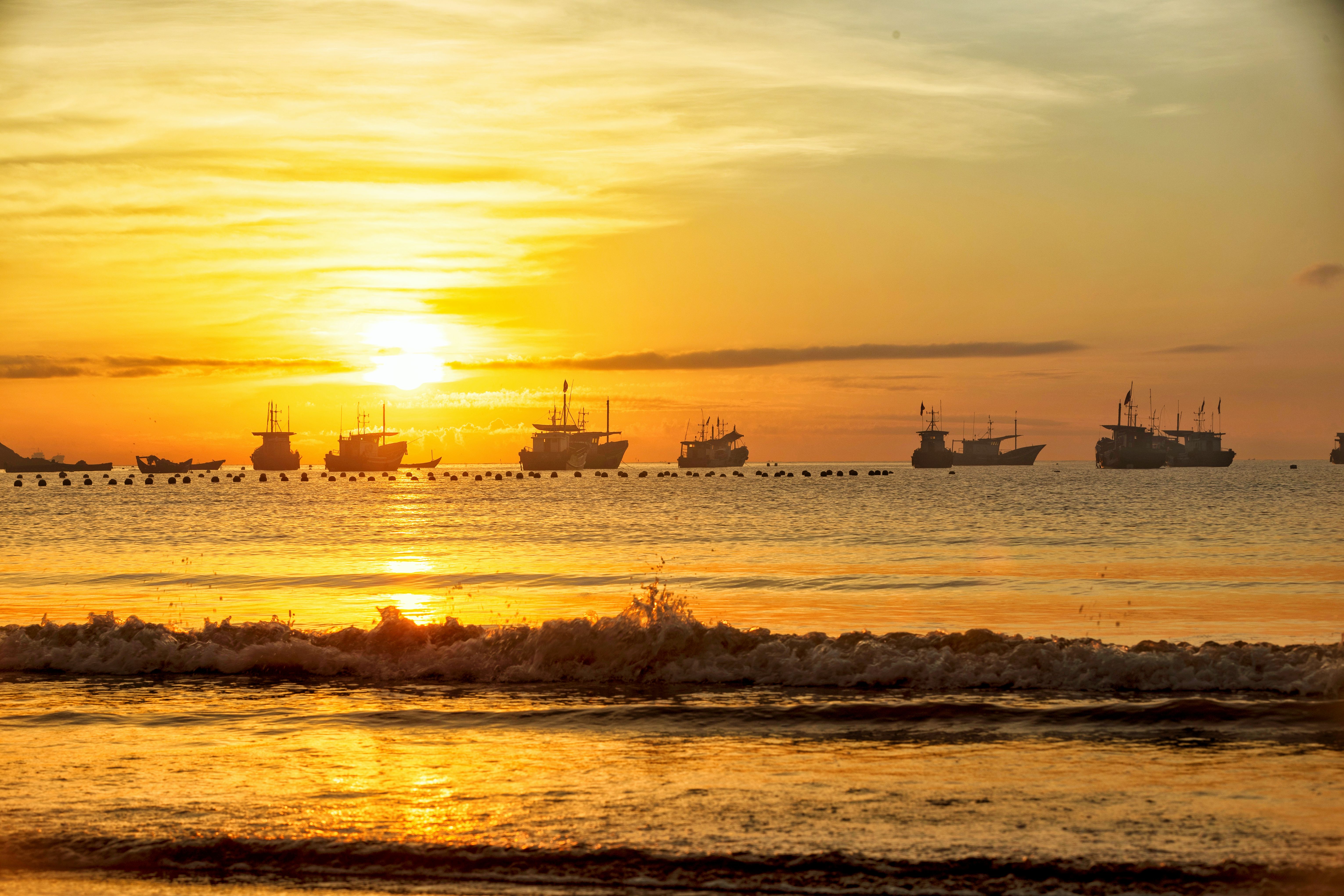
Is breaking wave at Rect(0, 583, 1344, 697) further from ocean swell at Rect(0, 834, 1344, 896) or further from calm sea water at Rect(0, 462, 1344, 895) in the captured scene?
ocean swell at Rect(0, 834, 1344, 896)

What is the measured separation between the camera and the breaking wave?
60.0 ft

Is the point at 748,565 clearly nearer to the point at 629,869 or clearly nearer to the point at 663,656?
the point at 663,656

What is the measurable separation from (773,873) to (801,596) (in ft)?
81.4

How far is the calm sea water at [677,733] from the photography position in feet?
31.2

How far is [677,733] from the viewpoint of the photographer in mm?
14727

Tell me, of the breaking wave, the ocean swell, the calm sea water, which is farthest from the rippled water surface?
the ocean swell

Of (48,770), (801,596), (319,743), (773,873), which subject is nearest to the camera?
(773,873)

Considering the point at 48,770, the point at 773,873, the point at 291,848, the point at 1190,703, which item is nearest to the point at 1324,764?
the point at 1190,703

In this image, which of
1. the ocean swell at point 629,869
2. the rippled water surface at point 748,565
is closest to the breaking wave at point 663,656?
the rippled water surface at point 748,565

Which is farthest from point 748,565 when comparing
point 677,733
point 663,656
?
point 677,733

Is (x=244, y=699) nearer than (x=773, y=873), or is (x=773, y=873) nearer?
(x=773, y=873)

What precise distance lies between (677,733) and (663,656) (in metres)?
5.20

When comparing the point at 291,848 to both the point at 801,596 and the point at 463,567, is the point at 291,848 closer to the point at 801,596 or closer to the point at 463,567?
the point at 801,596

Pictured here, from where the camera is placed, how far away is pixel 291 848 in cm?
986
